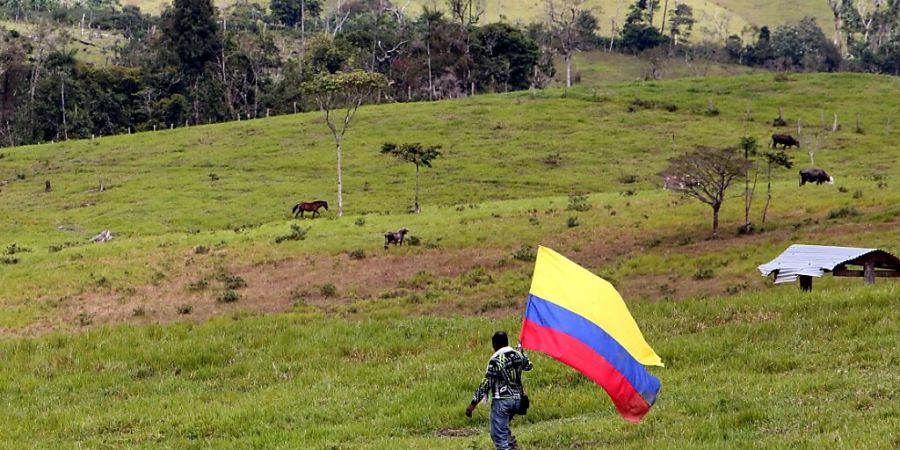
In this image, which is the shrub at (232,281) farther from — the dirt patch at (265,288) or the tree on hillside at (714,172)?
the tree on hillside at (714,172)

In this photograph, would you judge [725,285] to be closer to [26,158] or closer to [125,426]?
[125,426]

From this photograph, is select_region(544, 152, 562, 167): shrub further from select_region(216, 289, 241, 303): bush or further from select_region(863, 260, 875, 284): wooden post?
select_region(863, 260, 875, 284): wooden post

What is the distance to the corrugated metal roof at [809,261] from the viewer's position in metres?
21.7

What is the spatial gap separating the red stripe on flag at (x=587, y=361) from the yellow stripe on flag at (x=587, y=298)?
1.22 ft

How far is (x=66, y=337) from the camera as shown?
902 inches

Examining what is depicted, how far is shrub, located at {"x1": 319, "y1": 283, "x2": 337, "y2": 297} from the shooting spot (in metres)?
31.2

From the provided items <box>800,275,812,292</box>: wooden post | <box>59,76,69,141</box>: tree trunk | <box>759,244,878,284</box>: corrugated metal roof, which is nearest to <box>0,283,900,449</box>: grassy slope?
<box>759,244,878,284</box>: corrugated metal roof

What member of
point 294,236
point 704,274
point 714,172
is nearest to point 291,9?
point 294,236

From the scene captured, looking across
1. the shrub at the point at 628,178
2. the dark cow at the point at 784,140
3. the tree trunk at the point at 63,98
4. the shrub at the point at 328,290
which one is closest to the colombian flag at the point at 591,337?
the shrub at the point at 328,290

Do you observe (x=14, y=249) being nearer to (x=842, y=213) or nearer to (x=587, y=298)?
(x=842, y=213)

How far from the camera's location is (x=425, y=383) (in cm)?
1725

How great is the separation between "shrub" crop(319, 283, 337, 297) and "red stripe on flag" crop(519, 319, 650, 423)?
20.0 m

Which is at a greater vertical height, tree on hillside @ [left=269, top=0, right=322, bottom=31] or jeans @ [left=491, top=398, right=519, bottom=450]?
tree on hillside @ [left=269, top=0, right=322, bottom=31]

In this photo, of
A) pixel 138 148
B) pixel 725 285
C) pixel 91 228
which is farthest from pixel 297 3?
pixel 725 285
